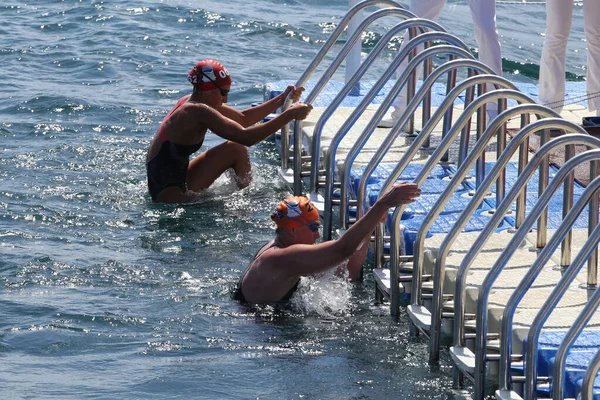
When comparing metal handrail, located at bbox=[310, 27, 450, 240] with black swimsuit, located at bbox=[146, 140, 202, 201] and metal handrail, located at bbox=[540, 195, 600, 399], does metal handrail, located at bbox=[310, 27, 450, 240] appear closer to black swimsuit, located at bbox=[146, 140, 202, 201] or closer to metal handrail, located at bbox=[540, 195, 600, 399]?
black swimsuit, located at bbox=[146, 140, 202, 201]

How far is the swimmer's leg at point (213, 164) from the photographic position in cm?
872

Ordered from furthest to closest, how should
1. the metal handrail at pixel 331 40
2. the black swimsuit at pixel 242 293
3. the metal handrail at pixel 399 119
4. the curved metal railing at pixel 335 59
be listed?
the metal handrail at pixel 331 40 → the curved metal railing at pixel 335 59 → the black swimsuit at pixel 242 293 → the metal handrail at pixel 399 119

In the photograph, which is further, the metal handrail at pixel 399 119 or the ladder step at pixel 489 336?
the metal handrail at pixel 399 119

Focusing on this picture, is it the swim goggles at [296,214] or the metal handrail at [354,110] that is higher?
the metal handrail at [354,110]

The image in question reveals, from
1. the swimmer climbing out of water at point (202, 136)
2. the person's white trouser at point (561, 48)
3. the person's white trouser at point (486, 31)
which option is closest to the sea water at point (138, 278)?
the swimmer climbing out of water at point (202, 136)

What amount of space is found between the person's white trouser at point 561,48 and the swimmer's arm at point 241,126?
2.12 meters

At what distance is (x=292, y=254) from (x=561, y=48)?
339 cm

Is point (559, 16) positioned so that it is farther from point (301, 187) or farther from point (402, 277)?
point (402, 277)

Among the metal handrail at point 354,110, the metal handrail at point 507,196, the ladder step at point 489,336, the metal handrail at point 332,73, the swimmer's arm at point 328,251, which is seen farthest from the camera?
the metal handrail at point 332,73

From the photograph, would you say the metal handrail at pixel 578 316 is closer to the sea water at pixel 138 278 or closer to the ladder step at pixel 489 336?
the ladder step at pixel 489 336

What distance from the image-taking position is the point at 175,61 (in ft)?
47.4

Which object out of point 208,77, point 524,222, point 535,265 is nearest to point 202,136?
point 208,77

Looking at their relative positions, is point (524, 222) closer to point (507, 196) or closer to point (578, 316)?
point (507, 196)

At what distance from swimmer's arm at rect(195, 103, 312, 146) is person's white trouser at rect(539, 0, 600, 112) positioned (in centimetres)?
212
